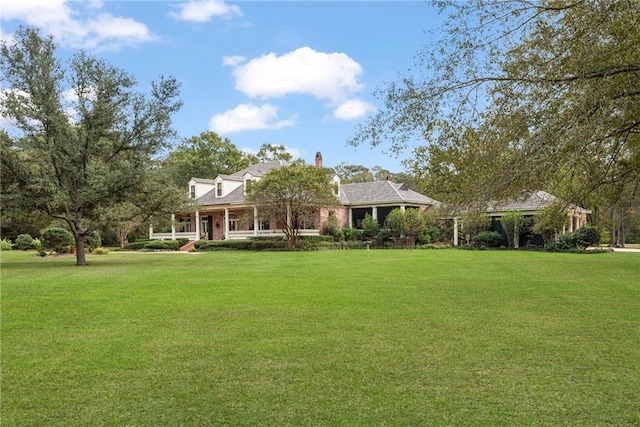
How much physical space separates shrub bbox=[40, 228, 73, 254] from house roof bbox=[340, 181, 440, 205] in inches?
734

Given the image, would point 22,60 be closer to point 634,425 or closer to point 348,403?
point 348,403

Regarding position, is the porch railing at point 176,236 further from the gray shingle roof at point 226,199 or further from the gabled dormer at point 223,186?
the gabled dormer at point 223,186

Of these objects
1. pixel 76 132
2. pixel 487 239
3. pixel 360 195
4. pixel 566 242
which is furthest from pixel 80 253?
pixel 566 242

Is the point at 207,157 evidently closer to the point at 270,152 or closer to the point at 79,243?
the point at 270,152

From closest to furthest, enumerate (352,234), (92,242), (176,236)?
1. (92,242)
2. (352,234)
3. (176,236)

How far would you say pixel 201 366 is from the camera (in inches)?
211

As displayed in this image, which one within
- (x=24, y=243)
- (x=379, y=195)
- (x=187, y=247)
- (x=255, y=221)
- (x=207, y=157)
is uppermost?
(x=207, y=157)

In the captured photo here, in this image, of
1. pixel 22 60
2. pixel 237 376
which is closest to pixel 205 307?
pixel 237 376

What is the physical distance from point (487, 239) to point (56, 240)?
81.5 ft

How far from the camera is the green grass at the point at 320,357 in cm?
417

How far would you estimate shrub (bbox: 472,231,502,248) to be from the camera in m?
30.9

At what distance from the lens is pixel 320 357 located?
5672 mm

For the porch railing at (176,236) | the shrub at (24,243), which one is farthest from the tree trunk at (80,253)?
the porch railing at (176,236)

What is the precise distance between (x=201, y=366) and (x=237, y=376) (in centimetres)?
55
